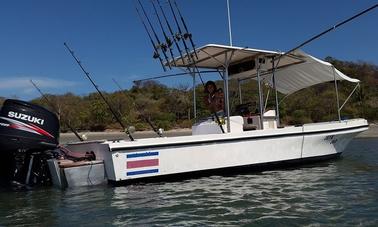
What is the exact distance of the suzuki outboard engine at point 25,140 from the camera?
27.6 ft

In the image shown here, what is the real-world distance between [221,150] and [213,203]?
10.2 feet

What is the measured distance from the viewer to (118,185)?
29.5 ft

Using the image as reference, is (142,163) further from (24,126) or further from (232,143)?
(24,126)

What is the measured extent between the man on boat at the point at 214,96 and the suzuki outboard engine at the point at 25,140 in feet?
14.2

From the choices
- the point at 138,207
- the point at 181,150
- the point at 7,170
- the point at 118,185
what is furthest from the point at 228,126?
the point at 7,170

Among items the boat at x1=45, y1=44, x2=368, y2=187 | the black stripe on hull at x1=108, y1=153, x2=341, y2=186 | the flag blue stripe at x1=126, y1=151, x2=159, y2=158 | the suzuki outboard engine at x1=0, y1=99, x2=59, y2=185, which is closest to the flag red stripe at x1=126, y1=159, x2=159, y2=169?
the boat at x1=45, y1=44, x2=368, y2=187

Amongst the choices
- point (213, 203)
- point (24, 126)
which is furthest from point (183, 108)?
point (213, 203)

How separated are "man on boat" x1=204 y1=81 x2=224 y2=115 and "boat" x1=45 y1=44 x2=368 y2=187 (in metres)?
0.37

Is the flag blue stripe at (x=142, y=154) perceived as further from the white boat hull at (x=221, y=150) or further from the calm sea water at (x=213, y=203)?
the calm sea water at (x=213, y=203)

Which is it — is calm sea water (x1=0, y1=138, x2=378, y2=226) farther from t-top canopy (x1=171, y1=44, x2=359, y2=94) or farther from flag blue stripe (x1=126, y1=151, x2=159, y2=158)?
t-top canopy (x1=171, y1=44, x2=359, y2=94)

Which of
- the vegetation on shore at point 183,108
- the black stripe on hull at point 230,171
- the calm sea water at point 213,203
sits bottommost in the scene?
the calm sea water at point 213,203

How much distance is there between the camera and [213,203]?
7.16 metres

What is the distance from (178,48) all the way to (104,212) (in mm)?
5043

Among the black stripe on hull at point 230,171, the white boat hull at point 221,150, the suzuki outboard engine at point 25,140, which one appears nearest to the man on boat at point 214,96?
the white boat hull at point 221,150
